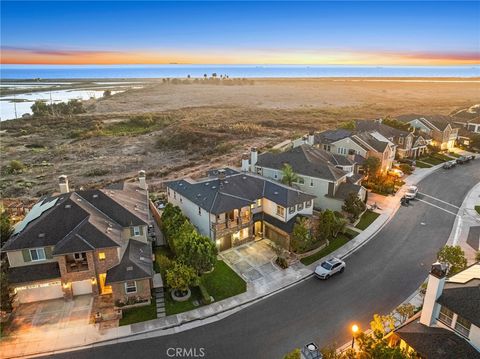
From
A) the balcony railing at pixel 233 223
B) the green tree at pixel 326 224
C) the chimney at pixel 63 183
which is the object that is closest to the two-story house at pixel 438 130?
the green tree at pixel 326 224

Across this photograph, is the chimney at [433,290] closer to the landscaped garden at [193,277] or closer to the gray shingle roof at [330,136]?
the landscaped garden at [193,277]

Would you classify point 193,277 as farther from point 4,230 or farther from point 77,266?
point 4,230

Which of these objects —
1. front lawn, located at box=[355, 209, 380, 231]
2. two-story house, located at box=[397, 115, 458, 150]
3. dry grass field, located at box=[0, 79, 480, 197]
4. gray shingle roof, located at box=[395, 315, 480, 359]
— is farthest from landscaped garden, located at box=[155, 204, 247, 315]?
two-story house, located at box=[397, 115, 458, 150]

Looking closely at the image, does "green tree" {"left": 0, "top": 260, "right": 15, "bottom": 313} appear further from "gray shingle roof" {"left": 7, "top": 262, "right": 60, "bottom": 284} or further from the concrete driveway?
the concrete driveway

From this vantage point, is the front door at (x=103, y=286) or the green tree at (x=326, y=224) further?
the green tree at (x=326, y=224)

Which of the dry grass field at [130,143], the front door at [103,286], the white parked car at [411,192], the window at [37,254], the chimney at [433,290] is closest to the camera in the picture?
the chimney at [433,290]

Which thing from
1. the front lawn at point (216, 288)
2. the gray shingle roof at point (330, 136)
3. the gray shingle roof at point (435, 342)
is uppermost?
the gray shingle roof at point (330, 136)
